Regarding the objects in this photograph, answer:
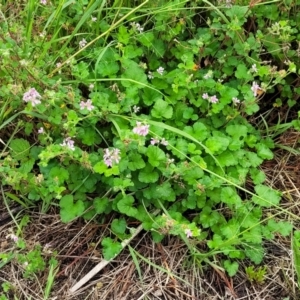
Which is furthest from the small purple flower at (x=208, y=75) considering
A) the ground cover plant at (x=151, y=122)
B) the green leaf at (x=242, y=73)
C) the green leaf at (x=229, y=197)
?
the green leaf at (x=229, y=197)

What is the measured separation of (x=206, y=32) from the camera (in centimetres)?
225

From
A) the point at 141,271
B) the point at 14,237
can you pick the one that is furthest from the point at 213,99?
the point at 14,237

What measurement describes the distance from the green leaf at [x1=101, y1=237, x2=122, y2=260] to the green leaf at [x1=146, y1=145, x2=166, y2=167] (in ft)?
1.09

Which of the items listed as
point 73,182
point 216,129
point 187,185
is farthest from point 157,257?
point 216,129

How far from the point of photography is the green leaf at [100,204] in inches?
77.5

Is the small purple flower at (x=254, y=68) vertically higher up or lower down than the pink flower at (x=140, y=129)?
lower down

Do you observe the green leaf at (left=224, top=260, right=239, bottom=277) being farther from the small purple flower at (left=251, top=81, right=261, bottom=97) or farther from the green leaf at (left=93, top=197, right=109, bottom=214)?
the small purple flower at (left=251, top=81, right=261, bottom=97)

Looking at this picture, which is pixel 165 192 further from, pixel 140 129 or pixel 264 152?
pixel 264 152

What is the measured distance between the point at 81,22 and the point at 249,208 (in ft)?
3.17

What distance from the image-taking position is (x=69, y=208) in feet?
6.43

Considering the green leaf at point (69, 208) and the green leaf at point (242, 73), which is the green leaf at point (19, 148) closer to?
the green leaf at point (69, 208)

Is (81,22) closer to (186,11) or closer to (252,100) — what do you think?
(186,11)

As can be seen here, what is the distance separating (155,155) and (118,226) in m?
0.31

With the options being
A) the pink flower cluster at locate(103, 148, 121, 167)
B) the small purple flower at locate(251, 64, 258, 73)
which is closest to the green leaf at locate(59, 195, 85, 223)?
the pink flower cluster at locate(103, 148, 121, 167)
